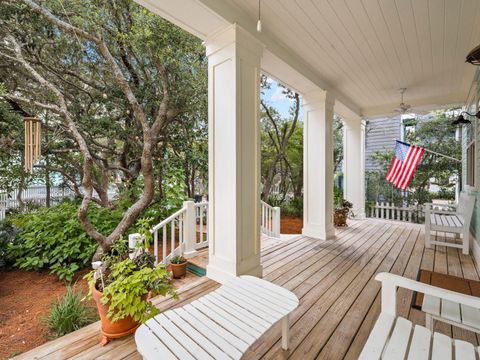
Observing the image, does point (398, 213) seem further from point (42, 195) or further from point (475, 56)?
point (42, 195)

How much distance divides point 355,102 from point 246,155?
4412 mm

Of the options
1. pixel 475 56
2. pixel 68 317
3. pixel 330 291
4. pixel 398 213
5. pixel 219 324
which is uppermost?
pixel 475 56

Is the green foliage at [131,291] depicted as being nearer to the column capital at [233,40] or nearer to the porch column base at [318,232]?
the column capital at [233,40]

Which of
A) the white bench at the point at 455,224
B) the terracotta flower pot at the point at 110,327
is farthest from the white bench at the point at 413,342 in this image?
the white bench at the point at 455,224

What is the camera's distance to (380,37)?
279 cm

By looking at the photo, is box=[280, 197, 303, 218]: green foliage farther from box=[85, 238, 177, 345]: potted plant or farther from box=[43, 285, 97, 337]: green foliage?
box=[85, 238, 177, 345]: potted plant

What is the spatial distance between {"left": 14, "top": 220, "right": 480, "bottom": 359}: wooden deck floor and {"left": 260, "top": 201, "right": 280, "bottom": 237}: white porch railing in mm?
772

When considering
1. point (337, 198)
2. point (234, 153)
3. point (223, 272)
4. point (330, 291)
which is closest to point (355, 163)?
point (337, 198)

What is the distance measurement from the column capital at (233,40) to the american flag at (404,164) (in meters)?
4.01

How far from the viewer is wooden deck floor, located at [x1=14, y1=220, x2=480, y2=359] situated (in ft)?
5.08

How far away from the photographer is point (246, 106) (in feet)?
7.90

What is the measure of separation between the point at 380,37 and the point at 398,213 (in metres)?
4.96

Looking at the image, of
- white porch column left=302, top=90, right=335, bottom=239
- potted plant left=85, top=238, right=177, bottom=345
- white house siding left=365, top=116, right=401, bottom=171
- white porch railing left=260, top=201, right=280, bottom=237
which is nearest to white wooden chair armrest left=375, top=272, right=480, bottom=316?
potted plant left=85, top=238, right=177, bottom=345

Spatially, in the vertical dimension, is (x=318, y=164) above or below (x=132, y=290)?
above
